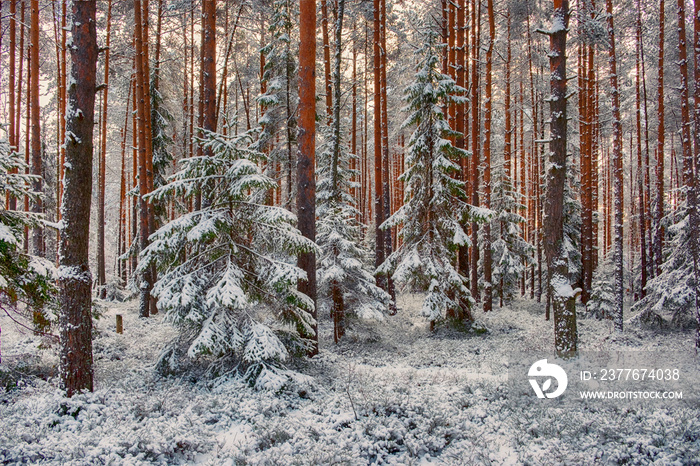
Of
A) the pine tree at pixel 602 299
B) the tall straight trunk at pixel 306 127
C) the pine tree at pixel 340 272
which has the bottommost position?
the pine tree at pixel 602 299

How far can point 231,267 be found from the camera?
22.7 feet

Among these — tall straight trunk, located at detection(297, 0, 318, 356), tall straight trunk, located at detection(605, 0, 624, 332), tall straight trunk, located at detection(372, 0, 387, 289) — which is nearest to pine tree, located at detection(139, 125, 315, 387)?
tall straight trunk, located at detection(297, 0, 318, 356)

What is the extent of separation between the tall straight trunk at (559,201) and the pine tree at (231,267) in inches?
204

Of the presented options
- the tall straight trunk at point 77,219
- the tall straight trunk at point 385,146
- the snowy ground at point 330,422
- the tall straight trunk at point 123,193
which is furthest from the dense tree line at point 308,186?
the tall straight trunk at point 123,193

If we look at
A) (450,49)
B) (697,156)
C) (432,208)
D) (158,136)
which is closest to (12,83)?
(158,136)

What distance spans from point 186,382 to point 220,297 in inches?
71.7

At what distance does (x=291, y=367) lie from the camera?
733 centimetres

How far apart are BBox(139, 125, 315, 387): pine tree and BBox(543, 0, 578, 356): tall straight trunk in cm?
519

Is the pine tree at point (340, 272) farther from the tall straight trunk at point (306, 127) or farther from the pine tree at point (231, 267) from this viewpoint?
the pine tree at point (231, 267)

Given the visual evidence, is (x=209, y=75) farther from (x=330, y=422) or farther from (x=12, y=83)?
(x=12, y=83)

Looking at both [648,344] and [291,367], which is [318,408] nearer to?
[291,367]

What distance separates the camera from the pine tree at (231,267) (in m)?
6.45

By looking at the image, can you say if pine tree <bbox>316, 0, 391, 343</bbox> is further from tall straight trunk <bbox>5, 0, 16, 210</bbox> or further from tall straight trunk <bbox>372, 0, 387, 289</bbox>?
tall straight trunk <bbox>5, 0, 16, 210</bbox>

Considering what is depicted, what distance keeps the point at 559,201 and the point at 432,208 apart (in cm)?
473
